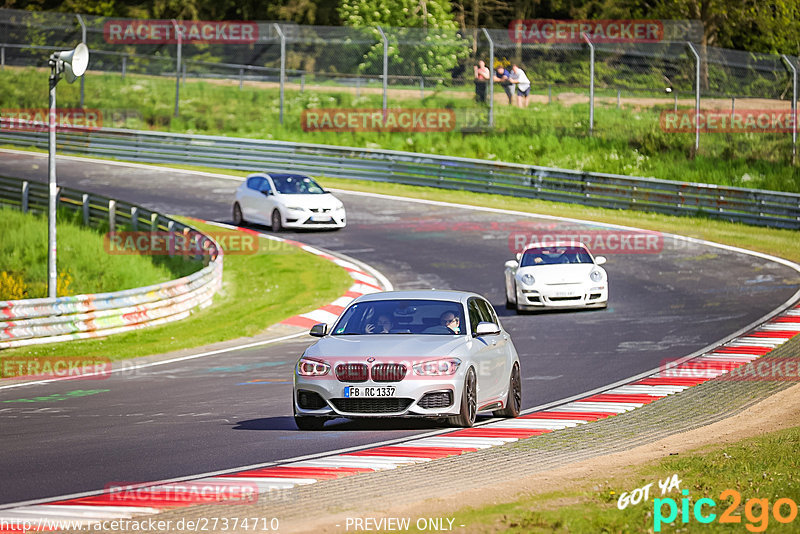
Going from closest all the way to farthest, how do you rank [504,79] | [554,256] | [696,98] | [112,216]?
1. [554,256]
2. [112,216]
3. [696,98]
4. [504,79]

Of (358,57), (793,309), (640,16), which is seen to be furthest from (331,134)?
(793,309)

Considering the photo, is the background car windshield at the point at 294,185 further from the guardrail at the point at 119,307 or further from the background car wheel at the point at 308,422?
the background car wheel at the point at 308,422

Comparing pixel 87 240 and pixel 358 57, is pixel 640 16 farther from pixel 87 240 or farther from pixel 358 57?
pixel 87 240

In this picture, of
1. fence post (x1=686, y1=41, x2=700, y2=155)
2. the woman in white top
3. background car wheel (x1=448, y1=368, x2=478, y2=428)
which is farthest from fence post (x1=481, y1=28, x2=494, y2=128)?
background car wheel (x1=448, y1=368, x2=478, y2=428)

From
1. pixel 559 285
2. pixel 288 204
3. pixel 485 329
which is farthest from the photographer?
pixel 288 204

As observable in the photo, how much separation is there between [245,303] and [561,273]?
20.6 ft

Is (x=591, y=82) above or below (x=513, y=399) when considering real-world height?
above

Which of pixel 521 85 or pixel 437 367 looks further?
pixel 521 85

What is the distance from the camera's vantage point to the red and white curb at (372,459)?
815 cm

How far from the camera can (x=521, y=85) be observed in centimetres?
4003

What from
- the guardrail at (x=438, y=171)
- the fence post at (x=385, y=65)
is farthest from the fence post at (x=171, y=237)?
the fence post at (x=385, y=65)

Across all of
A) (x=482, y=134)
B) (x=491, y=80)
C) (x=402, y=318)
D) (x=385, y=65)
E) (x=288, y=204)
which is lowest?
(x=288, y=204)

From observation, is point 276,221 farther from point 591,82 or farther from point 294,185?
point 591,82

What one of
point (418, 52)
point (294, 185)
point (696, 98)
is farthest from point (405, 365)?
point (418, 52)
